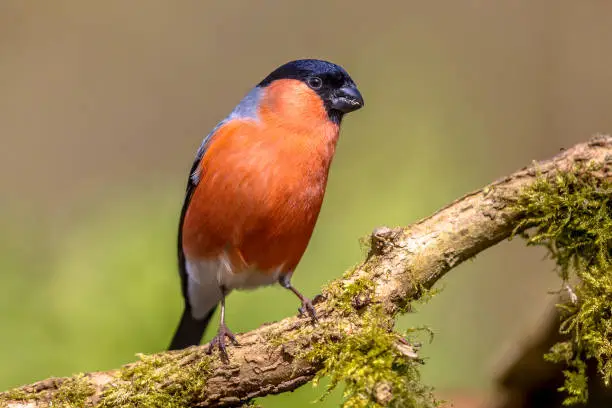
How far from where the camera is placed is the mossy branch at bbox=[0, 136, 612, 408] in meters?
2.70

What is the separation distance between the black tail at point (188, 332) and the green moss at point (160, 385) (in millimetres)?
1183

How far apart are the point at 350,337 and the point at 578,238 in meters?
1.12

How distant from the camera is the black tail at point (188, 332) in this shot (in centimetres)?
415

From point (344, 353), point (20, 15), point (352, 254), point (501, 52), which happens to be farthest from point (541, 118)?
point (20, 15)

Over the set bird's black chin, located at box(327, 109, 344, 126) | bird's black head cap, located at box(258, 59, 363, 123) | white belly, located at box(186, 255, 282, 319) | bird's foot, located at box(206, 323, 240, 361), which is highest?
bird's black head cap, located at box(258, 59, 363, 123)

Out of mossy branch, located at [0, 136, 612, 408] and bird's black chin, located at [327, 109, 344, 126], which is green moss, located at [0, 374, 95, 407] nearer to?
mossy branch, located at [0, 136, 612, 408]

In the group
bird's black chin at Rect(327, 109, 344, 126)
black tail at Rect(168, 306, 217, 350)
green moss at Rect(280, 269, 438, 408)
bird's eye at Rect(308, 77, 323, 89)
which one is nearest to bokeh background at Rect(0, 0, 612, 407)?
black tail at Rect(168, 306, 217, 350)

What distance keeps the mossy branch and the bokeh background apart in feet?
2.76

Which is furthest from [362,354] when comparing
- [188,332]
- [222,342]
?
[188,332]

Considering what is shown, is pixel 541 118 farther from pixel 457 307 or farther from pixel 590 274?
pixel 590 274

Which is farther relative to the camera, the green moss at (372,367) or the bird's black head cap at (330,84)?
the bird's black head cap at (330,84)

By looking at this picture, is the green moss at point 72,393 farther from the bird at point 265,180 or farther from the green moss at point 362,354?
the green moss at point 362,354

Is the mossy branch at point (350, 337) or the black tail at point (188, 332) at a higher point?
the black tail at point (188, 332)

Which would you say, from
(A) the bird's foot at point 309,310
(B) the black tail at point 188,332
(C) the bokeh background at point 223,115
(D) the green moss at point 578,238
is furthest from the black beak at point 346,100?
(B) the black tail at point 188,332
